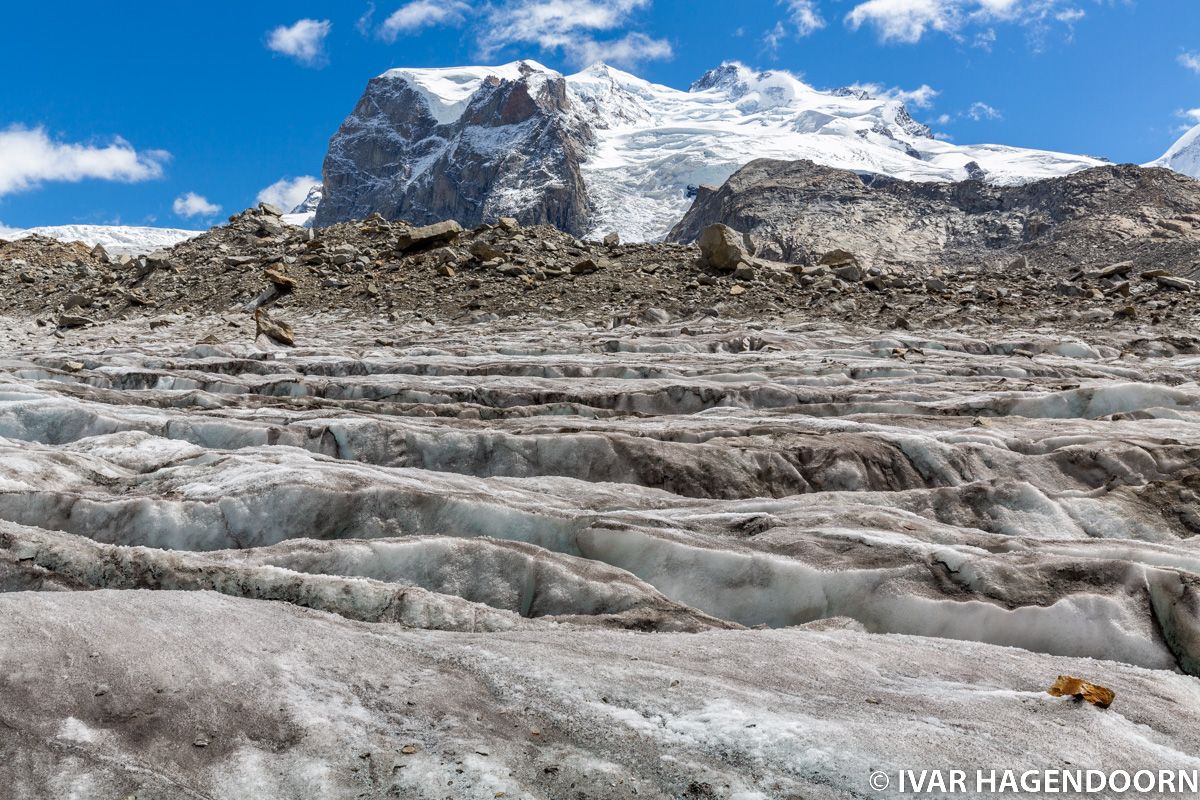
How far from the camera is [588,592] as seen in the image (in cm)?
477

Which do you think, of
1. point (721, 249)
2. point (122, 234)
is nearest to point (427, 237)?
point (721, 249)

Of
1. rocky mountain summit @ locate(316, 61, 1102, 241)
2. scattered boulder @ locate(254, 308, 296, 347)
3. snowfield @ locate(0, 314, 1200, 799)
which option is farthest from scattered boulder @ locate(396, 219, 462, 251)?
rocky mountain summit @ locate(316, 61, 1102, 241)

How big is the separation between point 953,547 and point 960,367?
27.4 ft

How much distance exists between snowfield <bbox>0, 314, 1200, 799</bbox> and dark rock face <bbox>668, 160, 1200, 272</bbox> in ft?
172

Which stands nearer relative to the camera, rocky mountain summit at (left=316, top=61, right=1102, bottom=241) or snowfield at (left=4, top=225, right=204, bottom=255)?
rocky mountain summit at (left=316, top=61, right=1102, bottom=241)

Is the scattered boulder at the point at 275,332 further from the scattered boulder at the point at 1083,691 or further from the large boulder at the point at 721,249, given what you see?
the scattered boulder at the point at 1083,691

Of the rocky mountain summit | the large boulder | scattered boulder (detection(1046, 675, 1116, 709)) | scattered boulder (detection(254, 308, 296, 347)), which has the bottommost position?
scattered boulder (detection(1046, 675, 1116, 709))

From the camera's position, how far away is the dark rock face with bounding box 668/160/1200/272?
64062 millimetres

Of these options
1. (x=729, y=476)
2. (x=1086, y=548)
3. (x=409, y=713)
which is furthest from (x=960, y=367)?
(x=409, y=713)

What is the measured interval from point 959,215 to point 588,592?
290 feet

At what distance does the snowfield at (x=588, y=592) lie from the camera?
9.25 ft

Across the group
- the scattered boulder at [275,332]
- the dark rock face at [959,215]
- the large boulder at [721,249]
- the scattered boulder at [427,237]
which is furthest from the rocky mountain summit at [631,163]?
the scattered boulder at [275,332]

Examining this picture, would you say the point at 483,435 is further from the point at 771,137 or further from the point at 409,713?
the point at 771,137

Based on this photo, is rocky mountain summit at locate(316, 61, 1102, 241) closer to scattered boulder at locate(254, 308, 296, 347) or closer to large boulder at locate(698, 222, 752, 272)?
large boulder at locate(698, 222, 752, 272)
